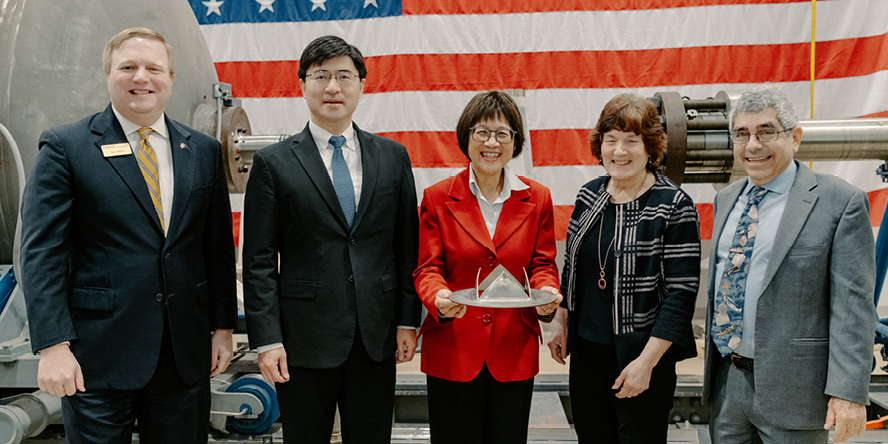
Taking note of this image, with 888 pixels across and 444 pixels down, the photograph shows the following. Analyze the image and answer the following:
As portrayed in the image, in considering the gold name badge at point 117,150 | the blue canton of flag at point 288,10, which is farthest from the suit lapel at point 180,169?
the blue canton of flag at point 288,10

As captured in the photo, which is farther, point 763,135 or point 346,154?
point 346,154

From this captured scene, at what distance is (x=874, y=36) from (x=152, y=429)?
5.06 m

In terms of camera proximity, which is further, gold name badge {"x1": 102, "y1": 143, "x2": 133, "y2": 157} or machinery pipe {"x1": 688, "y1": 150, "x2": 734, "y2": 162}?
machinery pipe {"x1": 688, "y1": 150, "x2": 734, "y2": 162}

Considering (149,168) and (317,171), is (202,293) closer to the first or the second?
(149,168)

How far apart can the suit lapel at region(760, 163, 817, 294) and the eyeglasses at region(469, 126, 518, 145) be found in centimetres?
79

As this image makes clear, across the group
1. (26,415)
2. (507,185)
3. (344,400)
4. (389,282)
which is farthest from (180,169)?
(26,415)

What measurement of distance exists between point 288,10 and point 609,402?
392 cm

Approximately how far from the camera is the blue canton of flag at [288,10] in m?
4.33

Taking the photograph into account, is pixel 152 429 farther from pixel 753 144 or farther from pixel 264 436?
pixel 753 144

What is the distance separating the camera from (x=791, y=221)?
1481 millimetres

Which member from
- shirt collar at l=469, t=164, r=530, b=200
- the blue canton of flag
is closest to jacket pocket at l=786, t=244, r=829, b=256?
shirt collar at l=469, t=164, r=530, b=200

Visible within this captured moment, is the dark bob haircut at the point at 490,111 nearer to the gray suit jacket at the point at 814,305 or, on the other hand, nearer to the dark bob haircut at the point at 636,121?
the dark bob haircut at the point at 636,121

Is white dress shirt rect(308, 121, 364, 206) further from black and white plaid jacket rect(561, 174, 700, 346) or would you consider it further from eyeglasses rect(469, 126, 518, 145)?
black and white plaid jacket rect(561, 174, 700, 346)

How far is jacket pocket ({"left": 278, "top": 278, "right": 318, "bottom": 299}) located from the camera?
1.68m
